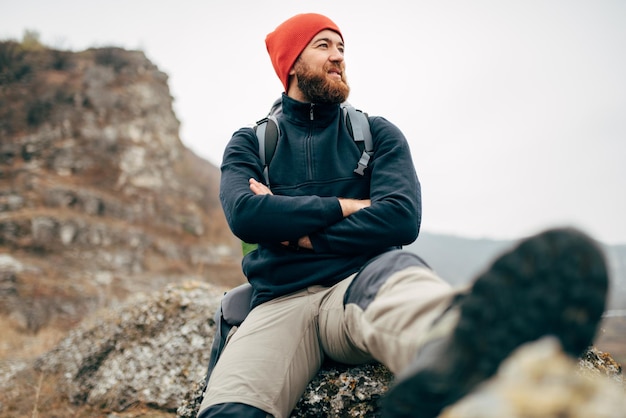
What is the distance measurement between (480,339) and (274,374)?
1.52 meters

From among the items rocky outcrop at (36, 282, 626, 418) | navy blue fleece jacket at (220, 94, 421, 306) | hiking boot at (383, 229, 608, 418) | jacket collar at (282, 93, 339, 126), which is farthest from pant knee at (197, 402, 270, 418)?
jacket collar at (282, 93, 339, 126)

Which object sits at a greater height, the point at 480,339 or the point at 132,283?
the point at 480,339

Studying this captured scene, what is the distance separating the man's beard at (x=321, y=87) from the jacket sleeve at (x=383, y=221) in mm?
705

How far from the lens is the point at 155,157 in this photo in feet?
82.1

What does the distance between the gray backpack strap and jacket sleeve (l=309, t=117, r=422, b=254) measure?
0.14 m

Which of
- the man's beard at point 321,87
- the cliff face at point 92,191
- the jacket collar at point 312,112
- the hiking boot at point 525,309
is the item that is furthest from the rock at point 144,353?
the cliff face at point 92,191

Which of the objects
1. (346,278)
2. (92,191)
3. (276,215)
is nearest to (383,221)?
(346,278)

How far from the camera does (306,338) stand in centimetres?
249

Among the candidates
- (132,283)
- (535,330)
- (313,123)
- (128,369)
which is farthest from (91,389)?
(132,283)

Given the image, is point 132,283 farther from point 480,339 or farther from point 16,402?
point 480,339

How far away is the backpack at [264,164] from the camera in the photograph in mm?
2883

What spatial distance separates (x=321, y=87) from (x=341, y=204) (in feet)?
3.40

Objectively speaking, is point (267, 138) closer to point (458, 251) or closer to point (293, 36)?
point (293, 36)

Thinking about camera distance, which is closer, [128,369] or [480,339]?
[480,339]
